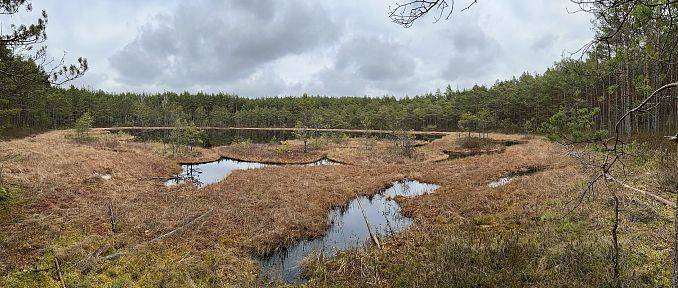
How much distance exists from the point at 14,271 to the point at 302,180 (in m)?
18.1

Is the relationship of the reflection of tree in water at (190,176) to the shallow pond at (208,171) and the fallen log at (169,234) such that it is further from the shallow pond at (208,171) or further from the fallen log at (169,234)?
the fallen log at (169,234)

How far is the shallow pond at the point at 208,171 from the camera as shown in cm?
2872

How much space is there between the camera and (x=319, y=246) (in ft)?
47.8

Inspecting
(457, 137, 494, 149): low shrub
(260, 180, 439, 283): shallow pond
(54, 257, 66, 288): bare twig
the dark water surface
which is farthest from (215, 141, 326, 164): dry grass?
(54, 257, 66, 288): bare twig

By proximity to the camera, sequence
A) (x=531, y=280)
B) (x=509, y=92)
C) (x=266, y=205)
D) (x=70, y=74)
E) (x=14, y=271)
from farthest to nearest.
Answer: (x=509, y=92) → (x=266, y=205) → (x=70, y=74) → (x=14, y=271) → (x=531, y=280)

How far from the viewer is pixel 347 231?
54.3ft

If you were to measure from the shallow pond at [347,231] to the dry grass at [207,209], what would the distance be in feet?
2.01

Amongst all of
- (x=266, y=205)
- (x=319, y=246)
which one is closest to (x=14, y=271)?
(x=319, y=246)

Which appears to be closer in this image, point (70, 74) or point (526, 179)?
point (70, 74)

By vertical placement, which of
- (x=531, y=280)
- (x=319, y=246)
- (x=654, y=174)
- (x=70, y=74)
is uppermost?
(x=70, y=74)

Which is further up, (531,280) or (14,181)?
(14,181)

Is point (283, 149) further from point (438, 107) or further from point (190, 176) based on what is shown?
point (438, 107)

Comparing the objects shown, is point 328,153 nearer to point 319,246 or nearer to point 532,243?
point 319,246

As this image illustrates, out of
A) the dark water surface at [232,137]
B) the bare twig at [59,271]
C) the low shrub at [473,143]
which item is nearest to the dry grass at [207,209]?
the bare twig at [59,271]
